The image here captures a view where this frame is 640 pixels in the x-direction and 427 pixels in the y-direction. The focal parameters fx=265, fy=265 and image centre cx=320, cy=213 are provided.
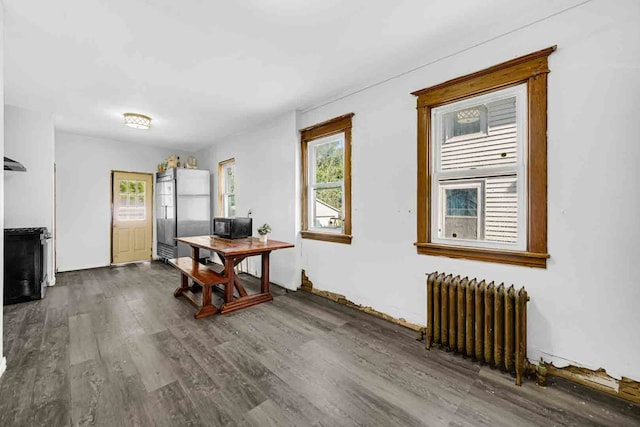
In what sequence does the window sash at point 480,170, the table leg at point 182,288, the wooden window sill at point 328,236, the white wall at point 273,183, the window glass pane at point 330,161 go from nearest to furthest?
the window sash at point 480,170, the wooden window sill at point 328,236, the window glass pane at point 330,161, the table leg at point 182,288, the white wall at point 273,183

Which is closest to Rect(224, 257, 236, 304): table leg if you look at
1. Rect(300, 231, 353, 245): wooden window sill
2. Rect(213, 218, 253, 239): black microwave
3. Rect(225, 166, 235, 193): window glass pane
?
Rect(213, 218, 253, 239): black microwave

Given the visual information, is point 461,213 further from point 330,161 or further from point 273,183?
point 273,183

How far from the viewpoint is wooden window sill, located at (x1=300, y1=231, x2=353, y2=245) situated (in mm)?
3360

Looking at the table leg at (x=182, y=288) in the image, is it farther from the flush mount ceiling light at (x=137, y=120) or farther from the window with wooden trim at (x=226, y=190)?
the flush mount ceiling light at (x=137, y=120)

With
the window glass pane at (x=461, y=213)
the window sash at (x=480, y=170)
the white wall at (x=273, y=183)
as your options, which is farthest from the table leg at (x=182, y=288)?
the window glass pane at (x=461, y=213)

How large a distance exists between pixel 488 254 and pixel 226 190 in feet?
16.7

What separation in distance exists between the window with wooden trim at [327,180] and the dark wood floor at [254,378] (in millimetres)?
1185

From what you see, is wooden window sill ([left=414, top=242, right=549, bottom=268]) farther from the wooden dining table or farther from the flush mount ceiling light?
the flush mount ceiling light

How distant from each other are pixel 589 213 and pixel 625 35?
118 cm

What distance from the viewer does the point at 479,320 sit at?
2080 mm

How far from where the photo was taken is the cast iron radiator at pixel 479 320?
192cm

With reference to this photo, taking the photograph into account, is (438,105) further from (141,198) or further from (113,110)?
(141,198)

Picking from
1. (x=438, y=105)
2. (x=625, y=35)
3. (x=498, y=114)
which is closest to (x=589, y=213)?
(x=498, y=114)

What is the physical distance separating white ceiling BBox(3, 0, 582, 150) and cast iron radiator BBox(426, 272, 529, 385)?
6.80 feet
